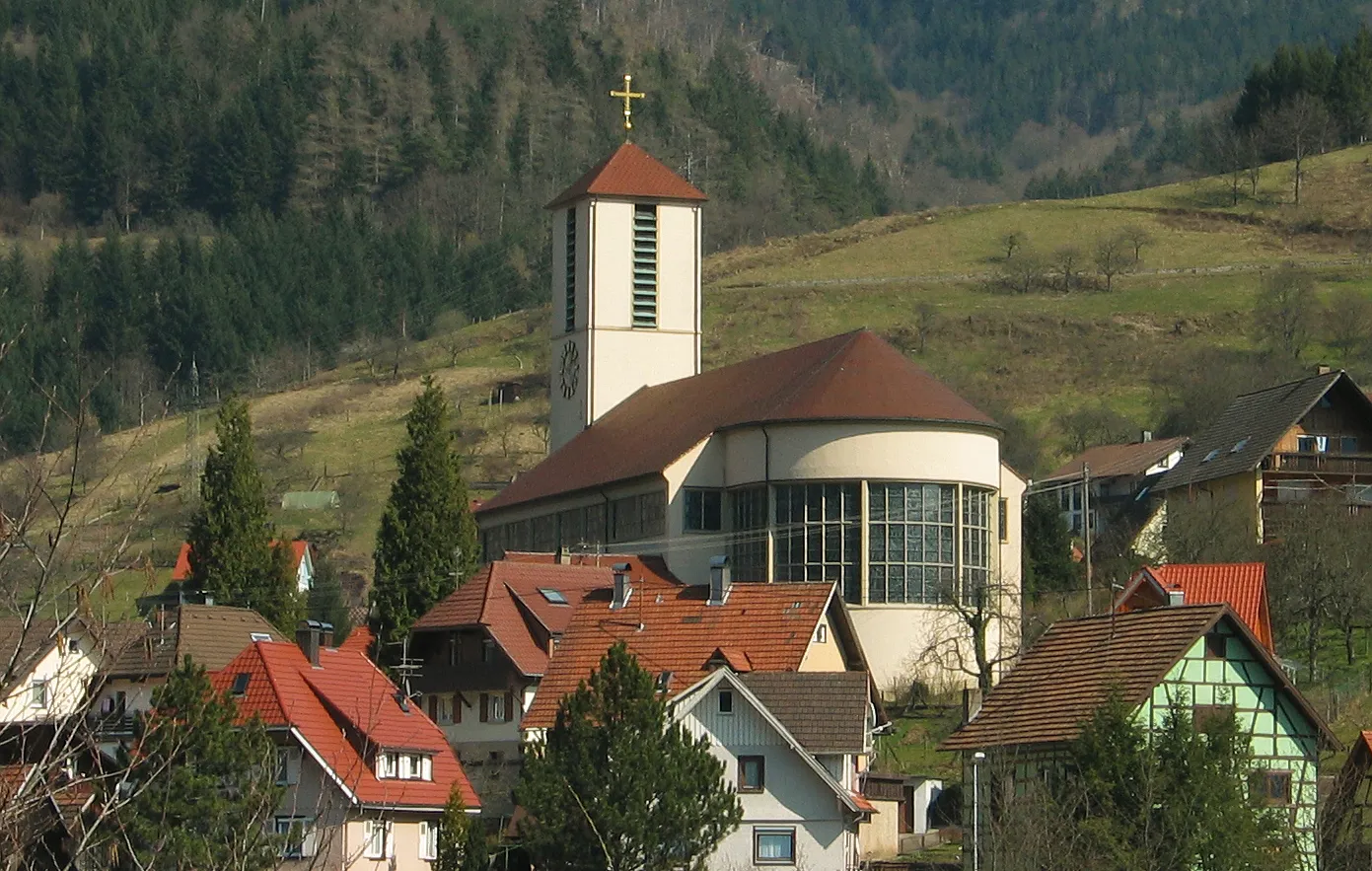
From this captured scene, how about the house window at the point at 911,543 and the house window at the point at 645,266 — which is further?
the house window at the point at 645,266

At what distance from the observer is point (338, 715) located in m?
43.6

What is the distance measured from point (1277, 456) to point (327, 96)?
458ft

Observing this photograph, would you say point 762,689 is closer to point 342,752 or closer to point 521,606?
point 342,752

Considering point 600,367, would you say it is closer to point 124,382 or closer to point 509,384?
point 509,384

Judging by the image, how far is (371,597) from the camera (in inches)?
2365

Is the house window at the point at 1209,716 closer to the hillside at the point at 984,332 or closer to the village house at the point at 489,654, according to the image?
the village house at the point at 489,654

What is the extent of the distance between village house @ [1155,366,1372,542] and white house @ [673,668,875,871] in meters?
21.7

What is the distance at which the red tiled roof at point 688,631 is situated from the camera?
48.0 meters

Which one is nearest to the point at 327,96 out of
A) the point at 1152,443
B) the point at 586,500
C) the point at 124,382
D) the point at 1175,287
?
the point at 124,382

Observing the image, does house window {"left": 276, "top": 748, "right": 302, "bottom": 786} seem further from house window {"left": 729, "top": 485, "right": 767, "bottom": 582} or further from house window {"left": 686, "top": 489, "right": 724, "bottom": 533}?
house window {"left": 686, "top": 489, "right": 724, "bottom": 533}

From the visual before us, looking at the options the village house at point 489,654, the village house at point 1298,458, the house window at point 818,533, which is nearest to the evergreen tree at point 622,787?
the village house at point 489,654

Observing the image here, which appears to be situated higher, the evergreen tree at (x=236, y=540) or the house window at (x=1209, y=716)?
the evergreen tree at (x=236, y=540)

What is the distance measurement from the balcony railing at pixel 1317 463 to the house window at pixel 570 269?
695 inches

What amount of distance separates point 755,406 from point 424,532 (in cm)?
797
